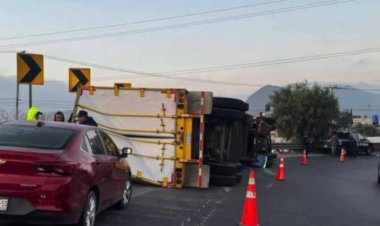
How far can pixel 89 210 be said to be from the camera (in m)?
7.46

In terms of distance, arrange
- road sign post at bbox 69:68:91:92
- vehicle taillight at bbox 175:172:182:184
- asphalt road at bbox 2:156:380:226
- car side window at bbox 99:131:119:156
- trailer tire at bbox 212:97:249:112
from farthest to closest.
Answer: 1. trailer tire at bbox 212:97:249:112
2. road sign post at bbox 69:68:91:92
3. vehicle taillight at bbox 175:172:182:184
4. asphalt road at bbox 2:156:380:226
5. car side window at bbox 99:131:119:156

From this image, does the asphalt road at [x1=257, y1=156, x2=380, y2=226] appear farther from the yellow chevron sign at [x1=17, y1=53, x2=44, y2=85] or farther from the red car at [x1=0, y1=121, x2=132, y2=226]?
the yellow chevron sign at [x1=17, y1=53, x2=44, y2=85]

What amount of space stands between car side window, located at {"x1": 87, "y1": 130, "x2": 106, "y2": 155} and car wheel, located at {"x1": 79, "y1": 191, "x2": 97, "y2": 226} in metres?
0.69

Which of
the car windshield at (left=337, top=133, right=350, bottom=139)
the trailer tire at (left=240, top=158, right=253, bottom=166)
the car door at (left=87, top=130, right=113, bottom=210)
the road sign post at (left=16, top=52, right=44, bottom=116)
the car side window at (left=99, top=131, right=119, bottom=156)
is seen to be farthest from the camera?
the car windshield at (left=337, top=133, right=350, bottom=139)

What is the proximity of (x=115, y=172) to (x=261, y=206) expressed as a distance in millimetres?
3868

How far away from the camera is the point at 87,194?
7.28m

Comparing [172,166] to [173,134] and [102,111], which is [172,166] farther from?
[102,111]

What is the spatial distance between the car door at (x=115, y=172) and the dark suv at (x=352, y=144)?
3309 centimetres

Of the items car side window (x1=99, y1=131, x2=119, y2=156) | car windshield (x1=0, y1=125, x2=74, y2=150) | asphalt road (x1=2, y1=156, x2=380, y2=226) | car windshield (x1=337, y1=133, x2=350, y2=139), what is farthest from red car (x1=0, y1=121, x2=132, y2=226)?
car windshield (x1=337, y1=133, x2=350, y2=139)

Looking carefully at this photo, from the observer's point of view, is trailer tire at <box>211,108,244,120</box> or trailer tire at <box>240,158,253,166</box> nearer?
trailer tire at <box>211,108,244,120</box>

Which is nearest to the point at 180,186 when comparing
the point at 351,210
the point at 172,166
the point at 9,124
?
the point at 172,166

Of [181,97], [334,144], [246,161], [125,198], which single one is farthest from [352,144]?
[125,198]

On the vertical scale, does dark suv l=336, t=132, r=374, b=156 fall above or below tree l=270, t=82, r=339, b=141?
below

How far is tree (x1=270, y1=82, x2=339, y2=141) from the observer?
48344 millimetres
